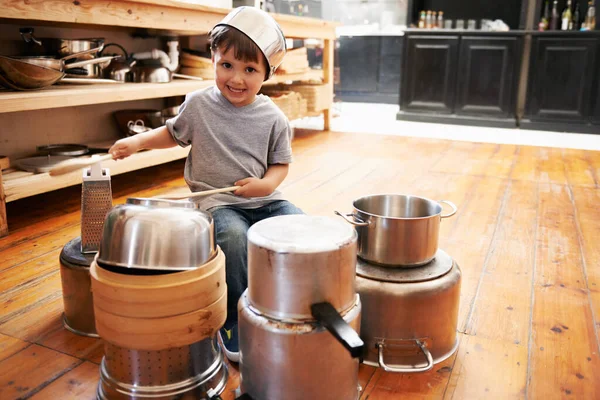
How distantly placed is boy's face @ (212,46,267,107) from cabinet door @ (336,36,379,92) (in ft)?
17.6

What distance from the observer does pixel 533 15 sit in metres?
4.45

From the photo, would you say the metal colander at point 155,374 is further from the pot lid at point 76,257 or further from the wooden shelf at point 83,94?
the wooden shelf at point 83,94

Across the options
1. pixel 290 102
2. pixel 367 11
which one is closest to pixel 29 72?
pixel 290 102

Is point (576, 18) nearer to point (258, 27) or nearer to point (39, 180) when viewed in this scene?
point (258, 27)

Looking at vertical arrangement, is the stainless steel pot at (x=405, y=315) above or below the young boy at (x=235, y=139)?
below

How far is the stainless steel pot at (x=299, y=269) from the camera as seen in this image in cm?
79

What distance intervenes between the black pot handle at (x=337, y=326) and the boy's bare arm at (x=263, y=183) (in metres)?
0.41

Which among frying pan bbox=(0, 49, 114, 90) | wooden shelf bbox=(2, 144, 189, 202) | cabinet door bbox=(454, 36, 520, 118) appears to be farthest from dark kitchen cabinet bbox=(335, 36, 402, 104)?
frying pan bbox=(0, 49, 114, 90)

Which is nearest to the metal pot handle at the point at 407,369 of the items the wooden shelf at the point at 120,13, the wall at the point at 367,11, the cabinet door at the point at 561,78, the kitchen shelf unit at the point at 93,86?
the kitchen shelf unit at the point at 93,86

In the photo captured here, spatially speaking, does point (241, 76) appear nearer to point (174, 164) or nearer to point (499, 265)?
point (499, 265)

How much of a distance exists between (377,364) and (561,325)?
48 cm

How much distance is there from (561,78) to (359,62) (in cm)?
263

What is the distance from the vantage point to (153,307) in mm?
796

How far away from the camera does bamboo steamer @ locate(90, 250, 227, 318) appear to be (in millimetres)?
791
